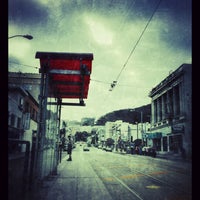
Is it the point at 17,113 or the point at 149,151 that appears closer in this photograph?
the point at 17,113

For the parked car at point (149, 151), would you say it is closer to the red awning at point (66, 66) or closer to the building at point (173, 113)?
the building at point (173, 113)

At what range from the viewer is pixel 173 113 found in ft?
118

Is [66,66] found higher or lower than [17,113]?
higher

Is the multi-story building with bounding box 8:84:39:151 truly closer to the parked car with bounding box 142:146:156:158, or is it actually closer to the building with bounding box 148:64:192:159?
the building with bounding box 148:64:192:159

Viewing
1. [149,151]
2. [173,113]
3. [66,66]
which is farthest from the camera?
[149,151]

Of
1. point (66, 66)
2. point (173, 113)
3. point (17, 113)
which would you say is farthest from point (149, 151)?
point (66, 66)

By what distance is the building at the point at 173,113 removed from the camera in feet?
98.7

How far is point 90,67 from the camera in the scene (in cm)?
641

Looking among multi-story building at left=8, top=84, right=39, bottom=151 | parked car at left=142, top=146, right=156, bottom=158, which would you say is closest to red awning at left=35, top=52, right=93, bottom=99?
multi-story building at left=8, top=84, right=39, bottom=151

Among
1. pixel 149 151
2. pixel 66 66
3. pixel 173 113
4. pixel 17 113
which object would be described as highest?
pixel 66 66

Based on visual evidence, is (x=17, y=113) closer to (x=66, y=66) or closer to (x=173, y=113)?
(x=66, y=66)

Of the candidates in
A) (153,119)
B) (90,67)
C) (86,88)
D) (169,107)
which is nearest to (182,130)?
(169,107)
